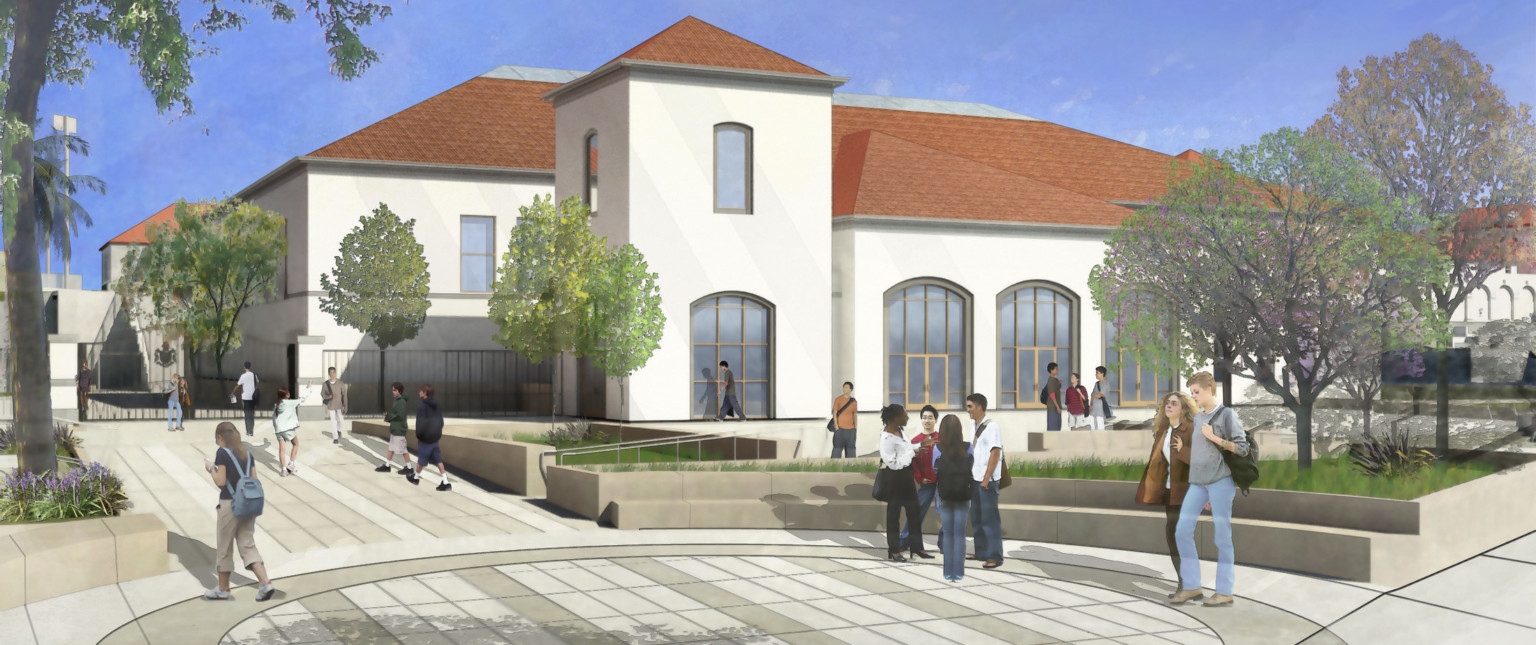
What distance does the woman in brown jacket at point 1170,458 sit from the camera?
1009 centimetres

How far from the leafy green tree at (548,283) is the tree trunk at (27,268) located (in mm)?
10748

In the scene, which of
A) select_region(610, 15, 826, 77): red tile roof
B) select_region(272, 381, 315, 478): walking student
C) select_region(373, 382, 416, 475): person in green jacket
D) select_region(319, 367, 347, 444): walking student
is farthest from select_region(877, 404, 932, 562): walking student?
select_region(610, 15, 826, 77): red tile roof

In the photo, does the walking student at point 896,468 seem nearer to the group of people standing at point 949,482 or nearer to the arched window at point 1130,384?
the group of people standing at point 949,482

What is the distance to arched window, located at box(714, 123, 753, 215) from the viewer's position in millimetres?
28969

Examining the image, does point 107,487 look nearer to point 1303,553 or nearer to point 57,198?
point 1303,553

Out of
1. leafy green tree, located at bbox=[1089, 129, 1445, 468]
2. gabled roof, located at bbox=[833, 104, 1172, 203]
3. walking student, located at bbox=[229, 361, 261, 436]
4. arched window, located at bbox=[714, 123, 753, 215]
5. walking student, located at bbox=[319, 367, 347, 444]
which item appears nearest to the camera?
leafy green tree, located at bbox=[1089, 129, 1445, 468]

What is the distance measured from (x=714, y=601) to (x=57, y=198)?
35.4m

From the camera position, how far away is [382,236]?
109 feet

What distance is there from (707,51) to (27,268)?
17.0 metres

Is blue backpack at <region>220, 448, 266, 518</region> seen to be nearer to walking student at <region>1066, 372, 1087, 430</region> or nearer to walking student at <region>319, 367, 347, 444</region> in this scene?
walking student at <region>319, 367, 347, 444</region>

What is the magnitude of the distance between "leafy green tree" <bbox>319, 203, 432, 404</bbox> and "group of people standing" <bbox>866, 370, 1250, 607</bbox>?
22276 mm

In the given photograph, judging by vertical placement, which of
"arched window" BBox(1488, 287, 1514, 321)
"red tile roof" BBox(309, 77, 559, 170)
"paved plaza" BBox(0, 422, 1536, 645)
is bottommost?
"paved plaza" BBox(0, 422, 1536, 645)

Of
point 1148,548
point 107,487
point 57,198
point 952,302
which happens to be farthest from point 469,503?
point 57,198

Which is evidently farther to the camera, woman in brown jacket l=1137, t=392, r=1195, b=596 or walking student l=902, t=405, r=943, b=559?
walking student l=902, t=405, r=943, b=559
